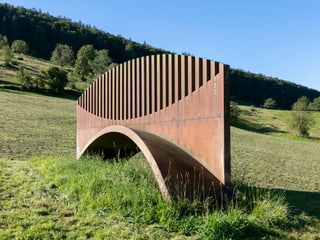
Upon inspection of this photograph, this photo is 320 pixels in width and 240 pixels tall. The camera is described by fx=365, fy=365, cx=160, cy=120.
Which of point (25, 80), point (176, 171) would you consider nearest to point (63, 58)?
point (25, 80)

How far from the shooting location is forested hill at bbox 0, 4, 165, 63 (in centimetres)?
10806

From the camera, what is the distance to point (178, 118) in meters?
6.09

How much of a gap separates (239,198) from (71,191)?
8.66ft

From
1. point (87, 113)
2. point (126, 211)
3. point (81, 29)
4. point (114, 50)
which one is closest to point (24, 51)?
point (114, 50)

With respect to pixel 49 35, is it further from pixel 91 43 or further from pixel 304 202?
pixel 304 202

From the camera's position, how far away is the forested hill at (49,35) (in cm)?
10806

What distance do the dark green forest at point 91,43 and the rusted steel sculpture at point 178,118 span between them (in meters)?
97.6

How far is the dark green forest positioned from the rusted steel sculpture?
320 feet

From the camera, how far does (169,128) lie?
632 centimetres

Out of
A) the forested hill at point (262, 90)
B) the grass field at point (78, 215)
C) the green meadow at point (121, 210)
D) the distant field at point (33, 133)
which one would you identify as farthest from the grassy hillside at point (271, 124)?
the green meadow at point (121, 210)

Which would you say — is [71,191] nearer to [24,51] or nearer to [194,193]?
[194,193]

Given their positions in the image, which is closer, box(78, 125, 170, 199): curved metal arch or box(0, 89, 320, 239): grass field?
box(0, 89, 320, 239): grass field

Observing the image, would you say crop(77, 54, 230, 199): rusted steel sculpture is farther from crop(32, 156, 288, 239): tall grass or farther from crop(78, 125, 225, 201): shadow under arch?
crop(32, 156, 288, 239): tall grass

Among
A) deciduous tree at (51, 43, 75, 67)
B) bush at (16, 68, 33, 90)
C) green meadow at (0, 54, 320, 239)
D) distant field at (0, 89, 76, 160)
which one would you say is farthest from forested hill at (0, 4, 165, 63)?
green meadow at (0, 54, 320, 239)
